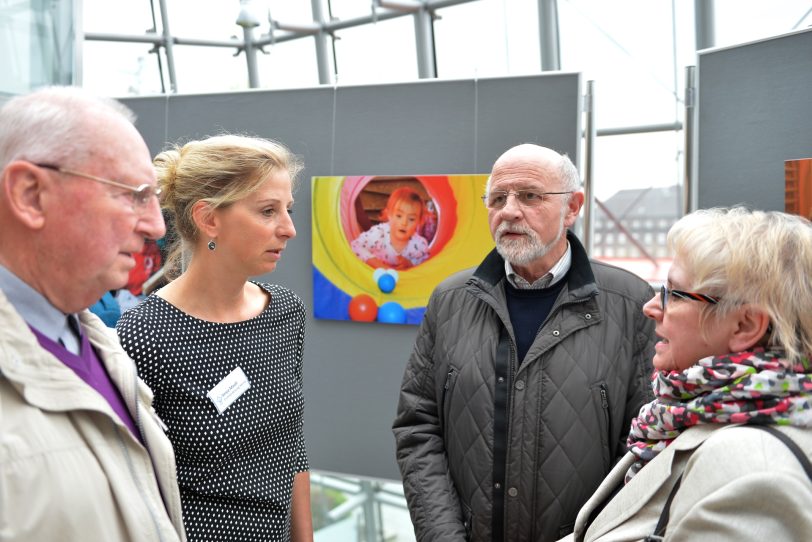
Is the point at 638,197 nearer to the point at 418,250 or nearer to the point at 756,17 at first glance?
the point at 756,17

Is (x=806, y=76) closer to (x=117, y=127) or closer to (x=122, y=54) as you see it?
(x=117, y=127)

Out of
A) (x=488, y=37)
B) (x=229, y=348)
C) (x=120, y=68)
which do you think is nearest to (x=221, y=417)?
(x=229, y=348)

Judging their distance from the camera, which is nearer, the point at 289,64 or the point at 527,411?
the point at 527,411

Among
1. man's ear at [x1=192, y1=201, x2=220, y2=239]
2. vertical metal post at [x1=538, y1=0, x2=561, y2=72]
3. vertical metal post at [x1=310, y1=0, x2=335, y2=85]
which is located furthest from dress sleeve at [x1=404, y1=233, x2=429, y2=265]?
vertical metal post at [x1=310, y1=0, x2=335, y2=85]

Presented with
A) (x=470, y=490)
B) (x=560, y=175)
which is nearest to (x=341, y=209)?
(x=560, y=175)

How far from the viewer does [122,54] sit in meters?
12.8

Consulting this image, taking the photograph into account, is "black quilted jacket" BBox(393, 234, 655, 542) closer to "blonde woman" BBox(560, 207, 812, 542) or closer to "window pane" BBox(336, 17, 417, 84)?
"blonde woman" BBox(560, 207, 812, 542)

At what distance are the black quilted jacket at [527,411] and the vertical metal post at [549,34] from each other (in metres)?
7.91

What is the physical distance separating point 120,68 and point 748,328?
13103 millimetres

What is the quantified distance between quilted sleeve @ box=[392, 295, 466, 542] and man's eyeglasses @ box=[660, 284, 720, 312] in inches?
42.5

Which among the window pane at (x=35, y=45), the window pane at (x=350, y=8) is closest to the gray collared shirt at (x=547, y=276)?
the window pane at (x=35, y=45)

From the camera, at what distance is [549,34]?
9953mm

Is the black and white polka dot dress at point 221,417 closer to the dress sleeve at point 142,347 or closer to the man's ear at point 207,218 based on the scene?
the dress sleeve at point 142,347

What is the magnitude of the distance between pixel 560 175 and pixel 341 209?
127 inches
